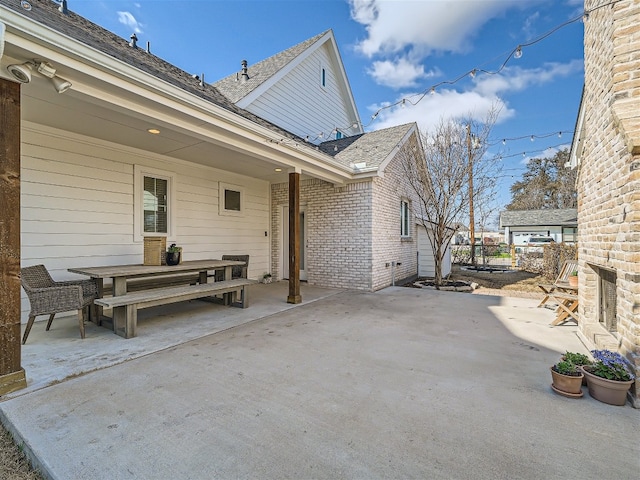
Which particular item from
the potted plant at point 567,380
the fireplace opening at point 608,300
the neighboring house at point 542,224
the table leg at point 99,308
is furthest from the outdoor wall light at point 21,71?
the neighboring house at point 542,224

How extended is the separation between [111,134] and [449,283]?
8442 mm

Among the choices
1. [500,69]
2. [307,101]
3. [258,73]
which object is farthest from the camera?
[307,101]

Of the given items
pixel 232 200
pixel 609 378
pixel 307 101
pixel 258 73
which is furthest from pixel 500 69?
pixel 258 73

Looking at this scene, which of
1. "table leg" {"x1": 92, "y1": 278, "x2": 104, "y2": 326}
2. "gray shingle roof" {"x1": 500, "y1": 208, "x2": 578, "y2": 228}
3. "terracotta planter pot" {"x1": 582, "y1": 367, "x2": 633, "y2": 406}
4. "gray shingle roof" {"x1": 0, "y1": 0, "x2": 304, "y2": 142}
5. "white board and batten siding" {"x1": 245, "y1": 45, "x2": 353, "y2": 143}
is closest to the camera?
"terracotta planter pot" {"x1": 582, "y1": 367, "x2": 633, "y2": 406}

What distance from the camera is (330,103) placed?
436 inches

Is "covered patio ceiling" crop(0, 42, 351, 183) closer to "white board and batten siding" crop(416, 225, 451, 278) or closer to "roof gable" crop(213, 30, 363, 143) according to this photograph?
"roof gable" crop(213, 30, 363, 143)

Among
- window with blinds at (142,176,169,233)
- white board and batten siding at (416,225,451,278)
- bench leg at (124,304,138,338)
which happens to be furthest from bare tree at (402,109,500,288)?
bench leg at (124,304,138,338)

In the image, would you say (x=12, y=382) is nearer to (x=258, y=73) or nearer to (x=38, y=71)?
(x=38, y=71)

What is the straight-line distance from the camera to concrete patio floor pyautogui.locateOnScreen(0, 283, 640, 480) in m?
1.72

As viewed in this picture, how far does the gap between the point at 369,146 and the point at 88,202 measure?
6.84 meters

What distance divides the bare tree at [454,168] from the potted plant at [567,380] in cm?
564

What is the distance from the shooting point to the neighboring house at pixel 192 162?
319 cm

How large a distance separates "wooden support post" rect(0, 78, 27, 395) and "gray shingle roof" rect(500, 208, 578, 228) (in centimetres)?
2647

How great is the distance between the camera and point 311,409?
2281 mm
